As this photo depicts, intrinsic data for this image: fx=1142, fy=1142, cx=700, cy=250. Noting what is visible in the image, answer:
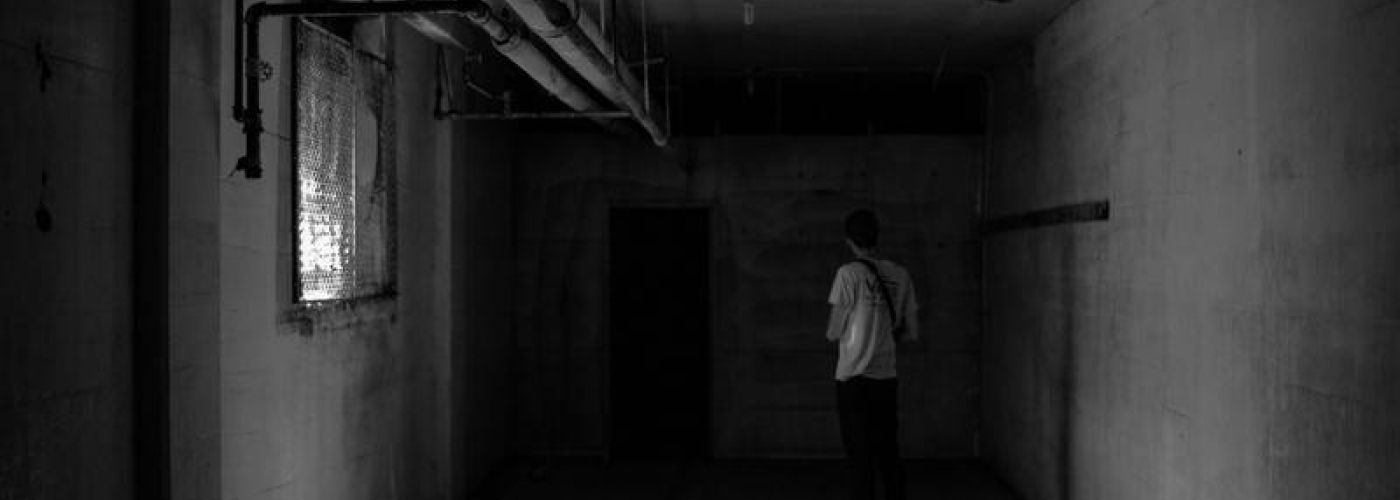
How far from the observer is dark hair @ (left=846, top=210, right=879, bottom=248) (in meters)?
5.01

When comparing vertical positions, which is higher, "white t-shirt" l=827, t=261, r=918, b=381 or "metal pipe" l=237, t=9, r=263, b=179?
"metal pipe" l=237, t=9, r=263, b=179

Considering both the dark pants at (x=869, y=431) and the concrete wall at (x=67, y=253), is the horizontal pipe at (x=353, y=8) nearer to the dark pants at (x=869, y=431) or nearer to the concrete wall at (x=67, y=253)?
the concrete wall at (x=67, y=253)

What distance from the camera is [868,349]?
5.02 m

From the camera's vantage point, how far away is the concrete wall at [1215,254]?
2875 millimetres

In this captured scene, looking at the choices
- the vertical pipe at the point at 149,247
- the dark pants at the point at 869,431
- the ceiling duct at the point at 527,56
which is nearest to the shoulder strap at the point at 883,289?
the dark pants at the point at 869,431

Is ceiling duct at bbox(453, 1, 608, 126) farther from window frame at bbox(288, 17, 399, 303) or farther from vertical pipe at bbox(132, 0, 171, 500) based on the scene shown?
vertical pipe at bbox(132, 0, 171, 500)

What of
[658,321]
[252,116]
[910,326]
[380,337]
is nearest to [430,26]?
[252,116]

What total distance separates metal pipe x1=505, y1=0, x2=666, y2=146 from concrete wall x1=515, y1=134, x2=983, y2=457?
84.0 inches

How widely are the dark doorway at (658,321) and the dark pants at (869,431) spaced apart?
3531 mm

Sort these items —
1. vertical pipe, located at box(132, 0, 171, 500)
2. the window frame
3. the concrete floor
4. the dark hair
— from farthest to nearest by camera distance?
the concrete floor, the dark hair, the window frame, vertical pipe, located at box(132, 0, 171, 500)

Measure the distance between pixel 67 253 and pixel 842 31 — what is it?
459cm

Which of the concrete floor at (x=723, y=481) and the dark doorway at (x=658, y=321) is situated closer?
the concrete floor at (x=723, y=481)

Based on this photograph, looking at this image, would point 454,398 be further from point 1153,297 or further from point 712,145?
point 1153,297

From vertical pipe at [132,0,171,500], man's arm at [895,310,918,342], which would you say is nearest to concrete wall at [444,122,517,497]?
man's arm at [895,310,918,342]
